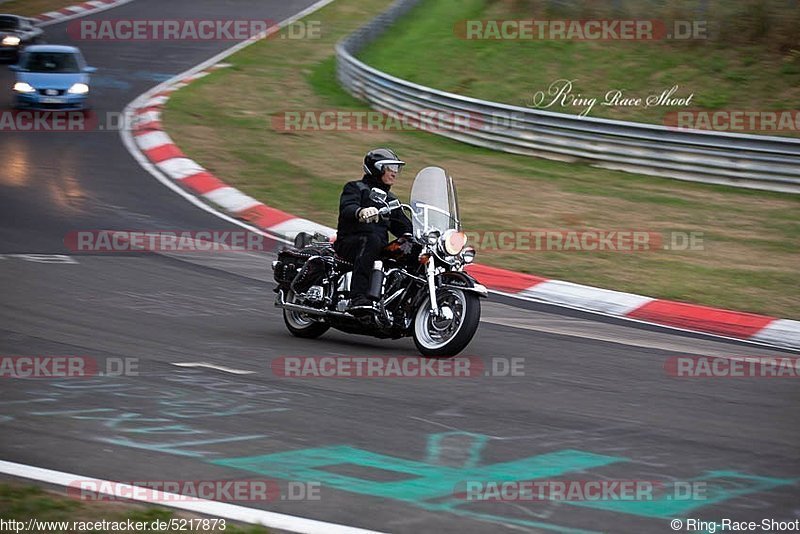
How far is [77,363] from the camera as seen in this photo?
28.2 feet

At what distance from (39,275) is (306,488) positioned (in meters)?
7.21

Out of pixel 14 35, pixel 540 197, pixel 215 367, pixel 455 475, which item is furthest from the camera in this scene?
pixel 14 35

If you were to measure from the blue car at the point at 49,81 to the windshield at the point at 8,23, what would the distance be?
8.21 meters

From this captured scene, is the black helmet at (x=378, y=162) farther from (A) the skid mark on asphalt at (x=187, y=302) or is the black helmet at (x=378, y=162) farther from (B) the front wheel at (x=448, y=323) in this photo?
(A) the skid mark on asphalt at (x=187, y=302)

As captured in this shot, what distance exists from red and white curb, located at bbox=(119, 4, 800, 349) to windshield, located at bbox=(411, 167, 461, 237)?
3.13 m

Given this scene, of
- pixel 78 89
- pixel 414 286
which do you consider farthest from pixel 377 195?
pixel 78 89

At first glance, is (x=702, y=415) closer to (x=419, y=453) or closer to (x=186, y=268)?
(x=419, y=453)

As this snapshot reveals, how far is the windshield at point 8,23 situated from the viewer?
31094mm

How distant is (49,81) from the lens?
2277cm

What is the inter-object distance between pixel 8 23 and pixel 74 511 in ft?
94.3

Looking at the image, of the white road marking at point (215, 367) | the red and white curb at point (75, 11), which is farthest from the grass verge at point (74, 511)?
the red and white curb at point (75, 11)

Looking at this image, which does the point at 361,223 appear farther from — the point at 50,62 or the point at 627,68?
the point at 50,62

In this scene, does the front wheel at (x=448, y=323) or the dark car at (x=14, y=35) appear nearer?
the front wheel at (x=448, y=323)

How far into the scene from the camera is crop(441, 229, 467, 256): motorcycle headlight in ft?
29.9
